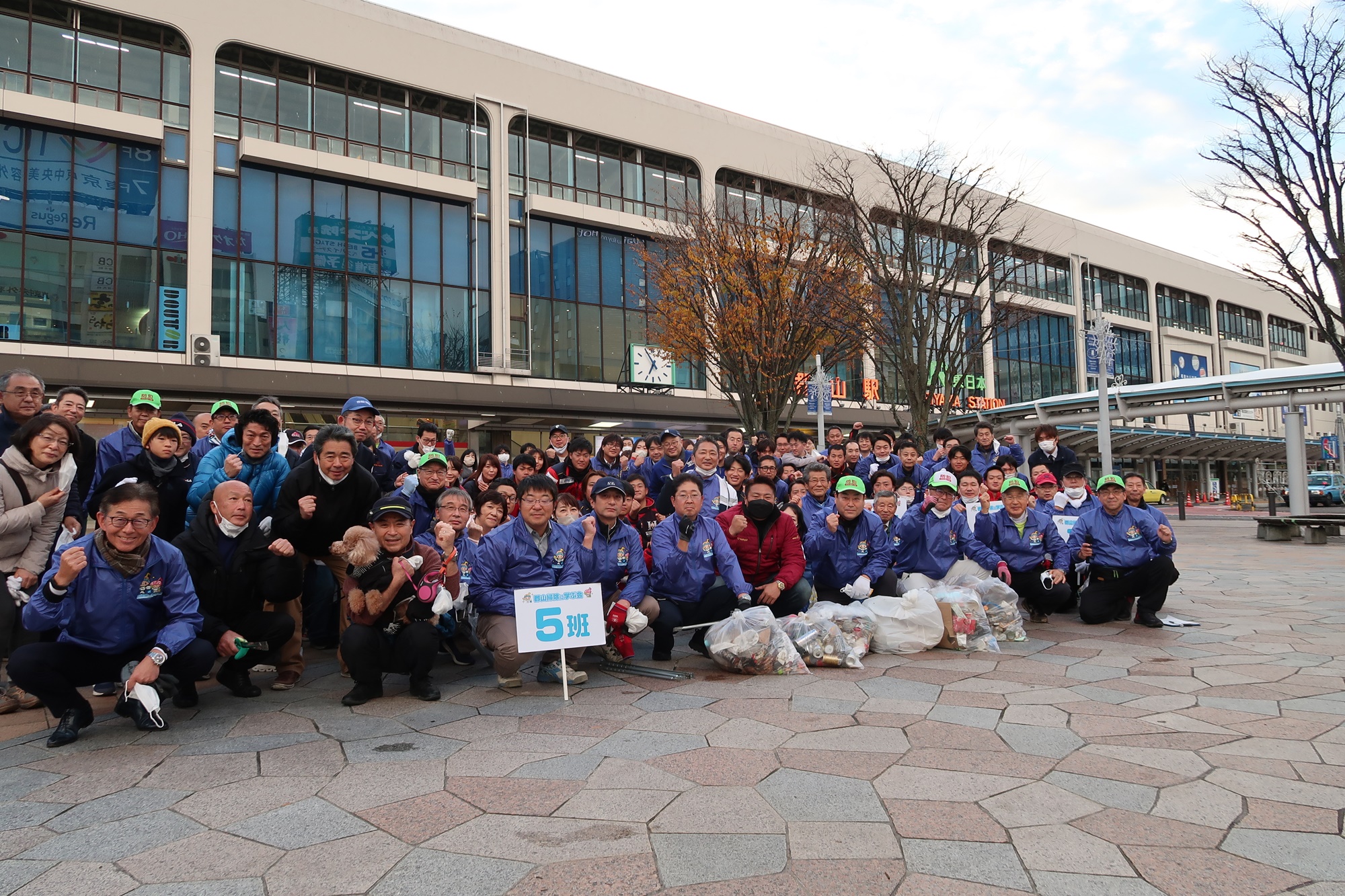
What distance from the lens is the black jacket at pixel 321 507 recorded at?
18.5 ft

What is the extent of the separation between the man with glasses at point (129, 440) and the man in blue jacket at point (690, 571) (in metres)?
3.97

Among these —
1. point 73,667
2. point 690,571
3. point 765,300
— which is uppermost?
point 765,300

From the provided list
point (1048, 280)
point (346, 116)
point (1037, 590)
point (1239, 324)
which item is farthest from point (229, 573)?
point (1239, 324)

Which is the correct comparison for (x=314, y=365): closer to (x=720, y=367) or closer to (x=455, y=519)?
(x=720, y=367)

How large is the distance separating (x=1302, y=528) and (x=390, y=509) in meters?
18.8

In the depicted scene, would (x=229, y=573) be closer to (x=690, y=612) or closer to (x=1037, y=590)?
(x=690, y=612)

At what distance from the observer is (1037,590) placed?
7.77 m

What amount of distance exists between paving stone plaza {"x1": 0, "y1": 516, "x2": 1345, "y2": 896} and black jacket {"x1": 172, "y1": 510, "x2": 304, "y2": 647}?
1.91 feet

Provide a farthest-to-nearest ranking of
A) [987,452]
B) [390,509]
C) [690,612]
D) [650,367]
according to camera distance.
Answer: [650,367] < [987,452] < [690,612] < [390,509]

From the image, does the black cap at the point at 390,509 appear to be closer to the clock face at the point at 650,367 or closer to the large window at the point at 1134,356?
the clock face at the point at 650,367

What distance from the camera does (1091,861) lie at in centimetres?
286

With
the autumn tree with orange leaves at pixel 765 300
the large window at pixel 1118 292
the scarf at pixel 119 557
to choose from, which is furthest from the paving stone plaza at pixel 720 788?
the large window at pixel 1118 292

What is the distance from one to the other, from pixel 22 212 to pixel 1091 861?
24680mm

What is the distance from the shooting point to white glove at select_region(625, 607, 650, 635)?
5.59 metres
